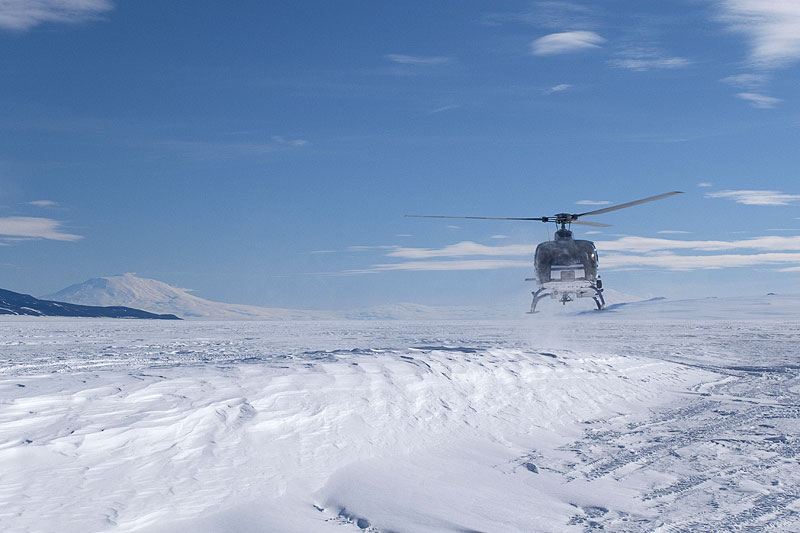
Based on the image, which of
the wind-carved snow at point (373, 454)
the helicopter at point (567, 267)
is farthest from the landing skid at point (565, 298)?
the wind-carved snow at point (373, 454)

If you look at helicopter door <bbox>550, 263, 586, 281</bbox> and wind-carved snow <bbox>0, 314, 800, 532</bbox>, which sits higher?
helicopter door <bbox>550, 263, 586, 281</bbox>

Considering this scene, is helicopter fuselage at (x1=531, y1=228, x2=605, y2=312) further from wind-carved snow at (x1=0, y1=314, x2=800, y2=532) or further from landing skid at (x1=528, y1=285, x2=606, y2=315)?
wind-carved snow at (x1=0, y1=314, x2=800, y2=532)

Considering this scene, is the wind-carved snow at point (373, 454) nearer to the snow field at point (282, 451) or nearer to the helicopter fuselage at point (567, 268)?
the snow field at point (282, 451)

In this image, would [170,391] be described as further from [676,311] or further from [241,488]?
[676,311]

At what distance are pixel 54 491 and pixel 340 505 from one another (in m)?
3.08

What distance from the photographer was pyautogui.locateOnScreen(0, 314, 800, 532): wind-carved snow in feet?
24.0

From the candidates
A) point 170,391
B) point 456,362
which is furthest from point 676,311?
point 170,391

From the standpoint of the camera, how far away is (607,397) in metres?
15.9

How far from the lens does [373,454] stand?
32.7 ft

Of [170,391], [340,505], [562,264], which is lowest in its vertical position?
[340,505]

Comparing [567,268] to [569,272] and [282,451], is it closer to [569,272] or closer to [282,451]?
[569,272]

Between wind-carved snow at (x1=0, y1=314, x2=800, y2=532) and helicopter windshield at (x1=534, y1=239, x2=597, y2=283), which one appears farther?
helicopter windshield at (x1=534, y1=239, x2=597, y2=283)

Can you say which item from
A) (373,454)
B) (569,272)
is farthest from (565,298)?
(373,454)

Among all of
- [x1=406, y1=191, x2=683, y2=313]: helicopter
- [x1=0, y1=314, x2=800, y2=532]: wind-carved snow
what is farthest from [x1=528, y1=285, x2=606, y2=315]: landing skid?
[x1=0, y1=314, x2=800, y2=532]: wind-carved snow
